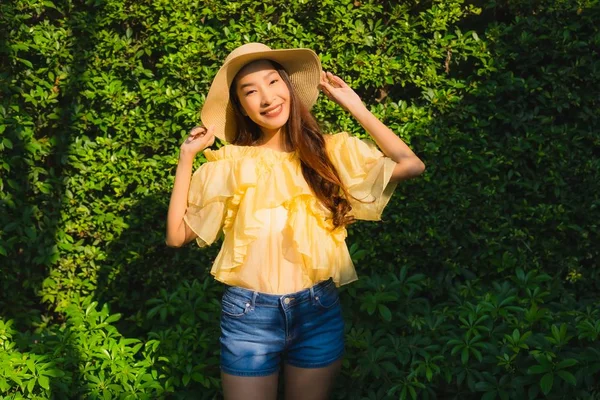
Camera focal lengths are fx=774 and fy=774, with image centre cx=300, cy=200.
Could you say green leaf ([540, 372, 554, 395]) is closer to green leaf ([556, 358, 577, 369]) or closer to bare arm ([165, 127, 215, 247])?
green leaf ([556, 358, 577, 369])

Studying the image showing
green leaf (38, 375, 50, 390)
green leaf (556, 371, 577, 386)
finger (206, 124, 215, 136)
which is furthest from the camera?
green leaf (38, 375, 50, 390)

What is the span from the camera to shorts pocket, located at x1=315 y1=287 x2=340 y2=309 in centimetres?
260

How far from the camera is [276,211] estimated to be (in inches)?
104

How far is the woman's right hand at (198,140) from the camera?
263cm

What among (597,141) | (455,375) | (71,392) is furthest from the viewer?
(597,141)

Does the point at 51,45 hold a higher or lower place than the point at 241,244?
higher

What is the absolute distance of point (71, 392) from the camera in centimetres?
345

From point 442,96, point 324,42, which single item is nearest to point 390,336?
point 442,96

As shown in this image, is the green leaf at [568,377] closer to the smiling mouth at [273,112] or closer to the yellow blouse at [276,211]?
the yellow blouse at [276,211]

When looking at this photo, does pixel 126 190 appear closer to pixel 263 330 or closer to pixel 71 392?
pixel 71 392

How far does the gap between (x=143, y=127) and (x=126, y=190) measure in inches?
14.7

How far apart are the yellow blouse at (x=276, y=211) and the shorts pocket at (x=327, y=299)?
5 cm

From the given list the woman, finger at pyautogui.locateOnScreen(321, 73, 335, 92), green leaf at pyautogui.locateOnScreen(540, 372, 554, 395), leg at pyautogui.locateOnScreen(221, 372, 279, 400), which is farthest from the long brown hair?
green leaf at pyautogui.locateOnScreen(540, 372, 554, 395)

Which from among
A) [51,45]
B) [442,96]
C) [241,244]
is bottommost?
[241,244]
